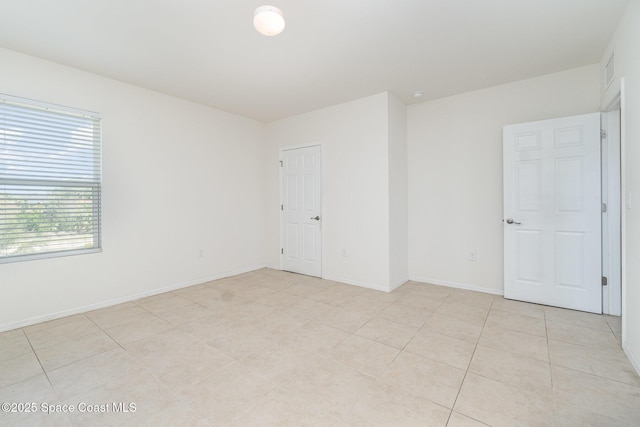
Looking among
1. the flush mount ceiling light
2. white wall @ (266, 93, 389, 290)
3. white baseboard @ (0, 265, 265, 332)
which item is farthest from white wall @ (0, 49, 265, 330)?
the flush mount ceiling light

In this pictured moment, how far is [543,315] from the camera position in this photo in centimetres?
284

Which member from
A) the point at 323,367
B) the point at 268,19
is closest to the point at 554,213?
the point at 323,367

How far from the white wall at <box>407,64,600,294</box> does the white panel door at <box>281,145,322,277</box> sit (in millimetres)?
1439

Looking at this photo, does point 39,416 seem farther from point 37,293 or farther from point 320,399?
point 37,293

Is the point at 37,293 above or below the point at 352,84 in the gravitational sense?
below

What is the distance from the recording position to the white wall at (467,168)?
3.19 meters

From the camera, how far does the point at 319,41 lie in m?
2.49

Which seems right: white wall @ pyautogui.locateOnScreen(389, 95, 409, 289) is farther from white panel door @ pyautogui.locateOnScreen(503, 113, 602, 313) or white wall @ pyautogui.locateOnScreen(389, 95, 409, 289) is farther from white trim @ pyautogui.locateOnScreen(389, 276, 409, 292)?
white panel door @ pyautogui.locateOnScreen(503, 113, 602, 313)

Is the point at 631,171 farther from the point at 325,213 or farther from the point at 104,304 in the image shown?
the point at 104,304

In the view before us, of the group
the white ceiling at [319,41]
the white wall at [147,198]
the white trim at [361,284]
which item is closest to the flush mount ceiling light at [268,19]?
the white ceiling at [319,41]

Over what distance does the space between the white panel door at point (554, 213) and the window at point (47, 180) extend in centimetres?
480

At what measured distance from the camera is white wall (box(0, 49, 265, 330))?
277 cm

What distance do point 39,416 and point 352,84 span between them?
3.82m

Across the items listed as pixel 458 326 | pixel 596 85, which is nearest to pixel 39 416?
pixel 458 326
